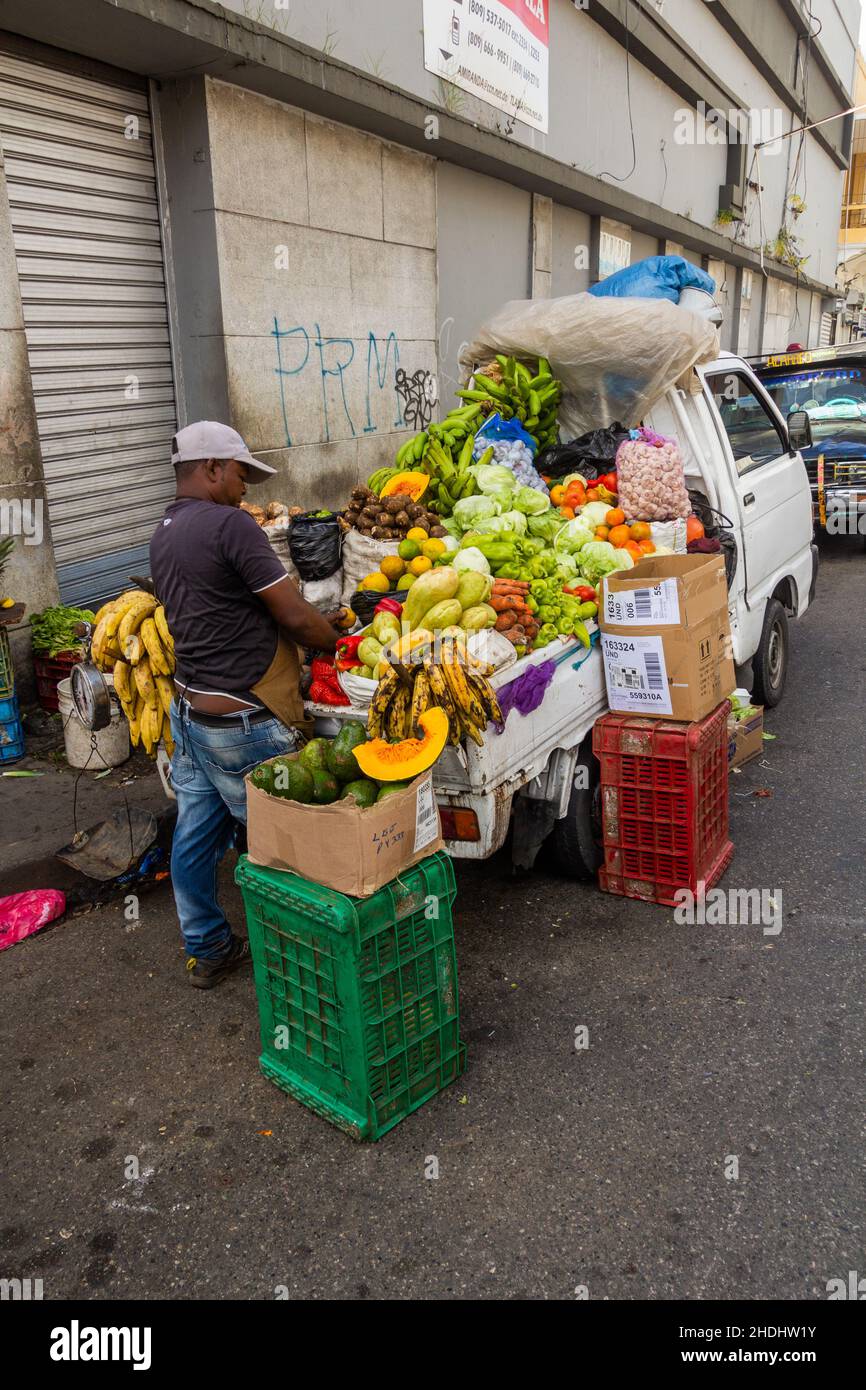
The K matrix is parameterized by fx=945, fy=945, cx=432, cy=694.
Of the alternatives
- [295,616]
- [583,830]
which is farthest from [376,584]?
[583,830]

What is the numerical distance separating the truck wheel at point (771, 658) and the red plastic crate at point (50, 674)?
443 centimetres

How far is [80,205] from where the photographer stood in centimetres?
662

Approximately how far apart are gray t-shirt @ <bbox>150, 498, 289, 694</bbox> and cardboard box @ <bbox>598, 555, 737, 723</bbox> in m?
1.55

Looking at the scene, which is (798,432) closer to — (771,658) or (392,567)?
(771,658)

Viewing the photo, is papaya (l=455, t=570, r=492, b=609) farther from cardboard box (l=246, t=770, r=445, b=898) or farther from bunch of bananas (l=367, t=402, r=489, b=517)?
bunch of bananas (l=367, t=402, r=489, b=517)

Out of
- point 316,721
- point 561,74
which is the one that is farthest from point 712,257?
point 316,721

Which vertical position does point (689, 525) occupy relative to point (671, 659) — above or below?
above

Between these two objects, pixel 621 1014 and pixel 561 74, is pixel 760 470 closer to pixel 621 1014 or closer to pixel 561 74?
pixel 621 1014

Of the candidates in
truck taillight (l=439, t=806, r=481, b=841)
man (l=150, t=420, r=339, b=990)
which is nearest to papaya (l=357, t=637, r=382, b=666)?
man (l=150, t=420, r=339, b=990)

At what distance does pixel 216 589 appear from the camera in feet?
10.9

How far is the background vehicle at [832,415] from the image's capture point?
1038 cm

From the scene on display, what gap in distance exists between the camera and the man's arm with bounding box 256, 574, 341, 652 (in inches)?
131

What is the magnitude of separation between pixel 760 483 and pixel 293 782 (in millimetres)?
4136
